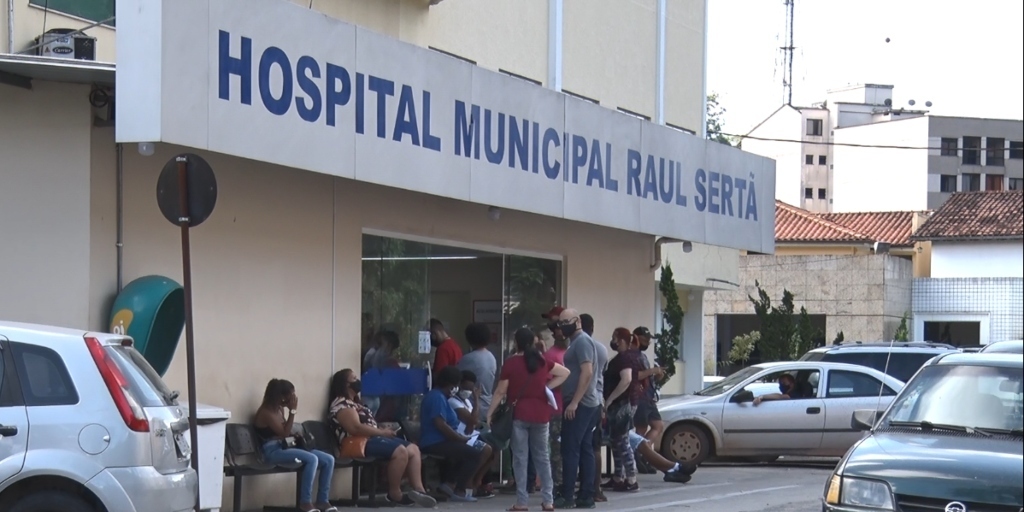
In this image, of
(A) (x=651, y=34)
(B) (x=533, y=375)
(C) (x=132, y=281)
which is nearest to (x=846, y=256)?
(A) (x=651, y=34)

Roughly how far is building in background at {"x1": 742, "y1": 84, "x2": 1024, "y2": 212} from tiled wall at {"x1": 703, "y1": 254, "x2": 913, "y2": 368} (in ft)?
102

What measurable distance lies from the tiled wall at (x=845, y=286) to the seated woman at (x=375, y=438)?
33.6 m

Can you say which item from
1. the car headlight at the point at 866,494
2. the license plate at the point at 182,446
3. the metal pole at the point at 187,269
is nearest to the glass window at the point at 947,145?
the car headlight at the point at 866,494

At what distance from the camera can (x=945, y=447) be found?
342 inches

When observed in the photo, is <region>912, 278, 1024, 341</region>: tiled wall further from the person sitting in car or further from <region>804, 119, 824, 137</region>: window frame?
<region>804, 119, 824, 137</region>: window frame

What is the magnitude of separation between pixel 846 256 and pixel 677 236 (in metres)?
30.3

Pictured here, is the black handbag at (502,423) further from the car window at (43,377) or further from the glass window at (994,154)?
the glass window at (994,154)

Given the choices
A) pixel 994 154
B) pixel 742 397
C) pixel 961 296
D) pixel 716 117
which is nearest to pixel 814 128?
pixel 994 154

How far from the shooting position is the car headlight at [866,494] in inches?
326

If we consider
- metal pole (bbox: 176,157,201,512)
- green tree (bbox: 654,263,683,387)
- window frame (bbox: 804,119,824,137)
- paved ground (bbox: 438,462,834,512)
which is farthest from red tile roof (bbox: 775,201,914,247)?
metal pole (bbox: 176,157,201,512)

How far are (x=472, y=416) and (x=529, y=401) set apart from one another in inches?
47.0

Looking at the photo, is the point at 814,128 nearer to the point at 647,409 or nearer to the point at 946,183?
the point at 946,183

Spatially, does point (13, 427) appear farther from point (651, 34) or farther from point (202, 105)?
point (651, 34)

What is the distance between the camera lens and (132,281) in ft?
34.5
